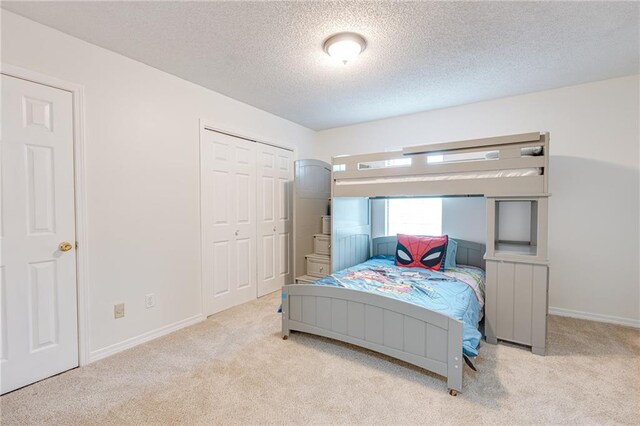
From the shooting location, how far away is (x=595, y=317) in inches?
117

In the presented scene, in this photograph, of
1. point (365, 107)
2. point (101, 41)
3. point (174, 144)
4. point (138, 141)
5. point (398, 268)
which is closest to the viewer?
point (101, 41)

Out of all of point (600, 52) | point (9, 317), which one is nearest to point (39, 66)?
point (9, 317)

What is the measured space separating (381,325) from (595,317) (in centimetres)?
253

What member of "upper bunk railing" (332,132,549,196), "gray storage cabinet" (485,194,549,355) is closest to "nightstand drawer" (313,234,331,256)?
"upper bunk railing" (332,132,549,196)

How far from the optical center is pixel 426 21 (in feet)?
6.31

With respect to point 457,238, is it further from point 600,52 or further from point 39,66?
point 39,66

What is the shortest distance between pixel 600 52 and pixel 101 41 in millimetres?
3915

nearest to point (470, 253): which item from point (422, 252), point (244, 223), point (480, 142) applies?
point (422, 252)

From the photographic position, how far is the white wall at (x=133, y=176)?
2131 millimetres

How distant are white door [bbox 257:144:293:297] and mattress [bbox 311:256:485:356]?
1267 mm

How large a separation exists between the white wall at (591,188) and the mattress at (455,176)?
1.15 m

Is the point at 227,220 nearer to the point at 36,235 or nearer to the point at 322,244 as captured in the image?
the point at 322,244

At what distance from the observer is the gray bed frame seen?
1.84 m

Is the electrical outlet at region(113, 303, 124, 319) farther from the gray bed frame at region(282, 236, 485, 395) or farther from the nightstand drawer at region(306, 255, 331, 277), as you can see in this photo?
the nightstand drawer at region(306, 255, 331, 277)
